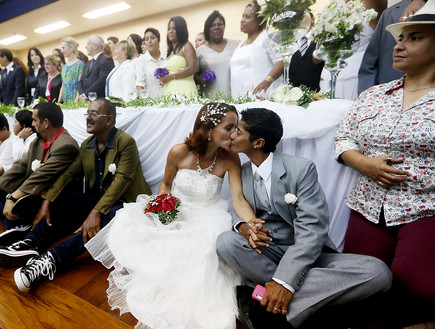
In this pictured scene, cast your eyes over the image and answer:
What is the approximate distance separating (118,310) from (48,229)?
112cm

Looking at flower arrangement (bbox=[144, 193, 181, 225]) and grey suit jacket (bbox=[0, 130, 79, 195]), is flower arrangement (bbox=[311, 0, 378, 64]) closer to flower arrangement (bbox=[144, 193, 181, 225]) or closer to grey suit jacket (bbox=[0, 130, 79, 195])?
flower arrangement (bbox=[144, 193, 181, 225])

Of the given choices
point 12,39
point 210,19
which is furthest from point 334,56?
point 12,39

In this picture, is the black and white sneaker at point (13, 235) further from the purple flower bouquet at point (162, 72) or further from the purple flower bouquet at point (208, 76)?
the purple flower bouquet at point (208, 76)

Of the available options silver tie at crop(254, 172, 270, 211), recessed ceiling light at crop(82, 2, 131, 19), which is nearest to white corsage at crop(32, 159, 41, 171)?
silver tie at crop(254, 172, 270, 211)

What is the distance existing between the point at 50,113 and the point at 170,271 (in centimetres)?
196

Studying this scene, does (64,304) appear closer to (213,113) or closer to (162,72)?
(213,113)

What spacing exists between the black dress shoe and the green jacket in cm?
125

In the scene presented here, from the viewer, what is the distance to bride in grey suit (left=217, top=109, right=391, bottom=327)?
1.21 meters

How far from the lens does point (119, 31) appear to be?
30.4 feet

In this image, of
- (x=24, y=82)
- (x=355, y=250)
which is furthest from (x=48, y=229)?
(x=24, y=82)

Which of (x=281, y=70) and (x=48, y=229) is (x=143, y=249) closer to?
(x=48, y=229)

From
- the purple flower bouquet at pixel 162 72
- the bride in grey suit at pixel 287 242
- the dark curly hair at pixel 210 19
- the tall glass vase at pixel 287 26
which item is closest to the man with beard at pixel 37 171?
the purple flower bouquet at pixel 162 72

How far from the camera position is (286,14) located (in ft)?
5.56

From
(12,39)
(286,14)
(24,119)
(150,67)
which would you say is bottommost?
(24,119)
